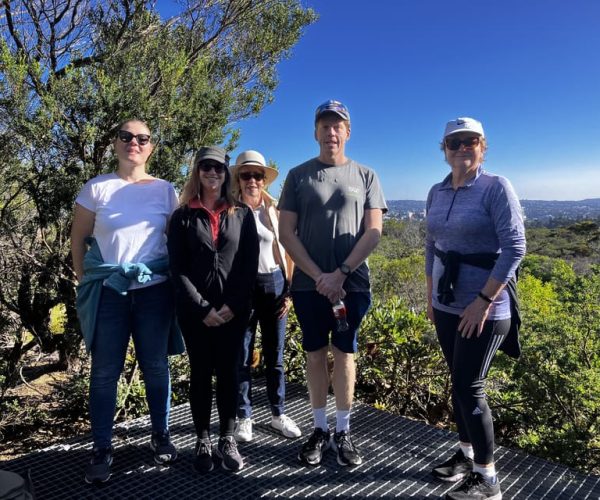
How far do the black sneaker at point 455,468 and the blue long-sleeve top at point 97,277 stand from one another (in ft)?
5.92

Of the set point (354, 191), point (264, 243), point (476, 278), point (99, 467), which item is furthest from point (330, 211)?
point (99, 467)

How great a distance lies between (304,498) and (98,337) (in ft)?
4.35

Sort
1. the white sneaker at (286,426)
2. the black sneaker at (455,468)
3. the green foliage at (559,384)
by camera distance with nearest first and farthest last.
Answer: the black sneaker at (455,468), the green foliage at (559,384), the white sneaker at (286,426)

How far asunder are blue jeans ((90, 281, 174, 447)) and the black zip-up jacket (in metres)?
0.18

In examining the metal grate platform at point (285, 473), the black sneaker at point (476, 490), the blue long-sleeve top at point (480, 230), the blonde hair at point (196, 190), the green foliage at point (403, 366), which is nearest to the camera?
the blue long-sleeve top at point (480, 230)

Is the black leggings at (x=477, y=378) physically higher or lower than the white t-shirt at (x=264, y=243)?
lower

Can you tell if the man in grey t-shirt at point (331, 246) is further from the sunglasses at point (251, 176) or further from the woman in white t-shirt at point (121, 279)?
the woman in white t-shirt at point (121, 279)

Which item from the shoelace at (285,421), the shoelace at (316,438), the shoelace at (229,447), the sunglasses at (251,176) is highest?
the sunglasses at (251,176)

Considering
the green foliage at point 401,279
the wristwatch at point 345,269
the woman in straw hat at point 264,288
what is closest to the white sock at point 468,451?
the woman in straw hat at point 264,288

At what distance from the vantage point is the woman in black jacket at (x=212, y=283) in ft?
8.24

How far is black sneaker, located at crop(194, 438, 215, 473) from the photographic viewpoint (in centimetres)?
257

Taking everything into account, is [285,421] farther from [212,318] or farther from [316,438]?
[212,318]

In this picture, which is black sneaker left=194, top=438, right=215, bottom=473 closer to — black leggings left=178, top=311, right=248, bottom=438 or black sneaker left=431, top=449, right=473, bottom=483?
black leggings left=178, top=311, right=248, bottom=438

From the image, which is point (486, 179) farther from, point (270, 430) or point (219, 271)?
point (270, 430)
